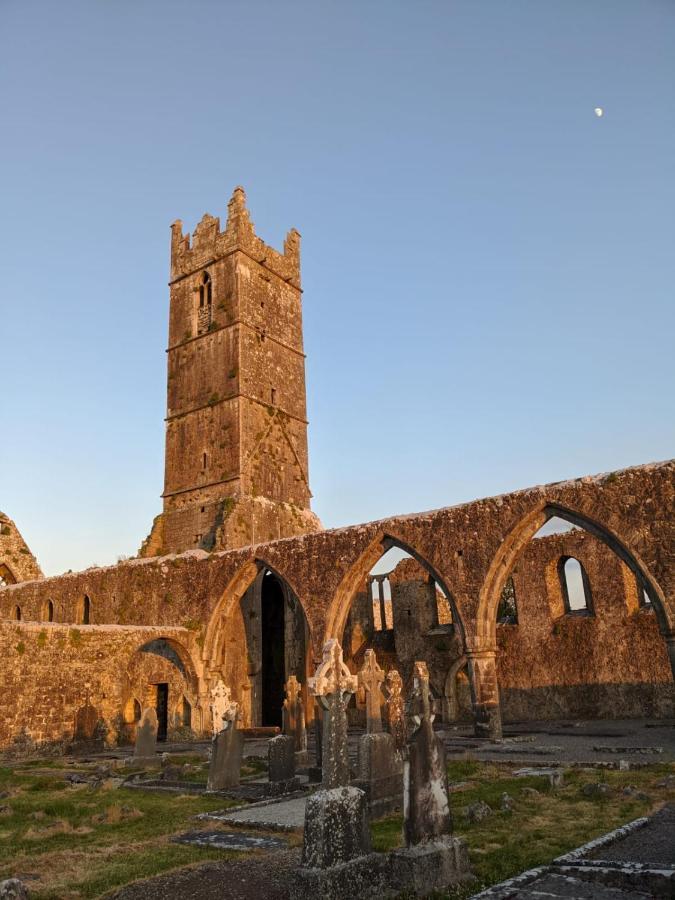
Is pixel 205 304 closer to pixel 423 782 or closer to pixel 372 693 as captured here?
pixel 372 693

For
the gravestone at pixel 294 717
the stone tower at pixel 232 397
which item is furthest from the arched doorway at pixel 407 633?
the gravestone at pixel 294 717

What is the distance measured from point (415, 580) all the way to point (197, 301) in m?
16.1

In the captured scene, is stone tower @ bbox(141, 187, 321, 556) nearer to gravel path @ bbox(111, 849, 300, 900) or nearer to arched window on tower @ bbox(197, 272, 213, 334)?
arched window on tower @ bbox(197, 272, 213, 334)

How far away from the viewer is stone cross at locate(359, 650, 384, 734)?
33.9 feet

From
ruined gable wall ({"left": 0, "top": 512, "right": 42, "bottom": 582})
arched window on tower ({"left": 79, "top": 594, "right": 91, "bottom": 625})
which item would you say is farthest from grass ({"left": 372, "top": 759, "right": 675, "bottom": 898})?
ruined gable wall ({"left": 0, "top": 512, "right": 42, "bottom": 582})

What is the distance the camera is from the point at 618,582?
2105 centimetres

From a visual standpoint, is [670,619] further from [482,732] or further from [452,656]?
[452,656]

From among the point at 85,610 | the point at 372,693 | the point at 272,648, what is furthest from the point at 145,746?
the point at 272,648

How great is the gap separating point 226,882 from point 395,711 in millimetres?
5443

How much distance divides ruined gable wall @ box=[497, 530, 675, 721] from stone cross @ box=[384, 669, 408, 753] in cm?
1240

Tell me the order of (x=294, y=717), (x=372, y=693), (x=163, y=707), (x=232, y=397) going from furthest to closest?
1. (x=232, y=397)
2. (x=163, y=707)
3. (x=294, y=717)
4. (x=372, y=693)

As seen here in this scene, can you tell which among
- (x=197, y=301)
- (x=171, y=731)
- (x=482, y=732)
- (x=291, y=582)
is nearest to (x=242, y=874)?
(x=482, y=732)

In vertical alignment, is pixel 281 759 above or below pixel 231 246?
below

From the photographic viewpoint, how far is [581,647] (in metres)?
21.2
